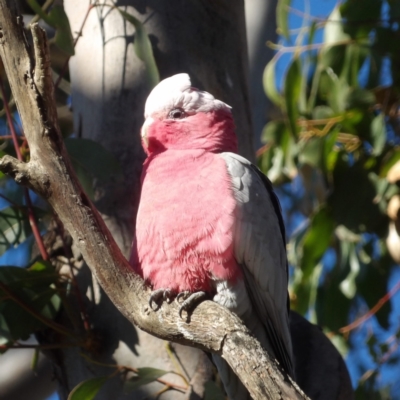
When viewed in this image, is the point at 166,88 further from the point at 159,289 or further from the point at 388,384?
the point at 388,384

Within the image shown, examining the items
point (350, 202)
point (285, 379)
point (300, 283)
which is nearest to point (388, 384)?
point (300, 283)

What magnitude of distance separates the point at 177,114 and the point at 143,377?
814 mm

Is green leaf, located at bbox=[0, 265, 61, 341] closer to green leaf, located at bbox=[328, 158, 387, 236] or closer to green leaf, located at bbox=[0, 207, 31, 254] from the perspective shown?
green leaf, located at bbox=[0, 207, 31, 254]

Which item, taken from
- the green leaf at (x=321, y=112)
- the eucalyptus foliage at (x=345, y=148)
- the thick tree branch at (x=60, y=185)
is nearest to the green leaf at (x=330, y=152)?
the eucalyptus foliage at (x=345, y=148)

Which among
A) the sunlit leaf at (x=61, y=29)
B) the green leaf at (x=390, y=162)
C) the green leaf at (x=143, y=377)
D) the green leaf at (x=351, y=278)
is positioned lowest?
the green leaf at (x=351, y=278)

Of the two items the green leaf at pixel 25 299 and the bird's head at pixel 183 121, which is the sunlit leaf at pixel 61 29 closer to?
the bird's head at pixel 183 121

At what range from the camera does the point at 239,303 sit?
1.97m

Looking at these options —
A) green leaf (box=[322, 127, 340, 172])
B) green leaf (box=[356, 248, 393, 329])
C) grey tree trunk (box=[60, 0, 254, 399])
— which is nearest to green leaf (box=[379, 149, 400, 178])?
green leaf (box=[322, 127, 340, 172])

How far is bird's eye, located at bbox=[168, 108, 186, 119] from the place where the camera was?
2.21 metres

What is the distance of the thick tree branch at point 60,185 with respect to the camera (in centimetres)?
167

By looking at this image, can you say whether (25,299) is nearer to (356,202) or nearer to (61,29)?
(61,29)

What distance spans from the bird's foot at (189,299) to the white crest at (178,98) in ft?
1.95

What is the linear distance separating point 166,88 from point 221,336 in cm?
90

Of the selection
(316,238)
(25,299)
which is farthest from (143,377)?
(316,238)
